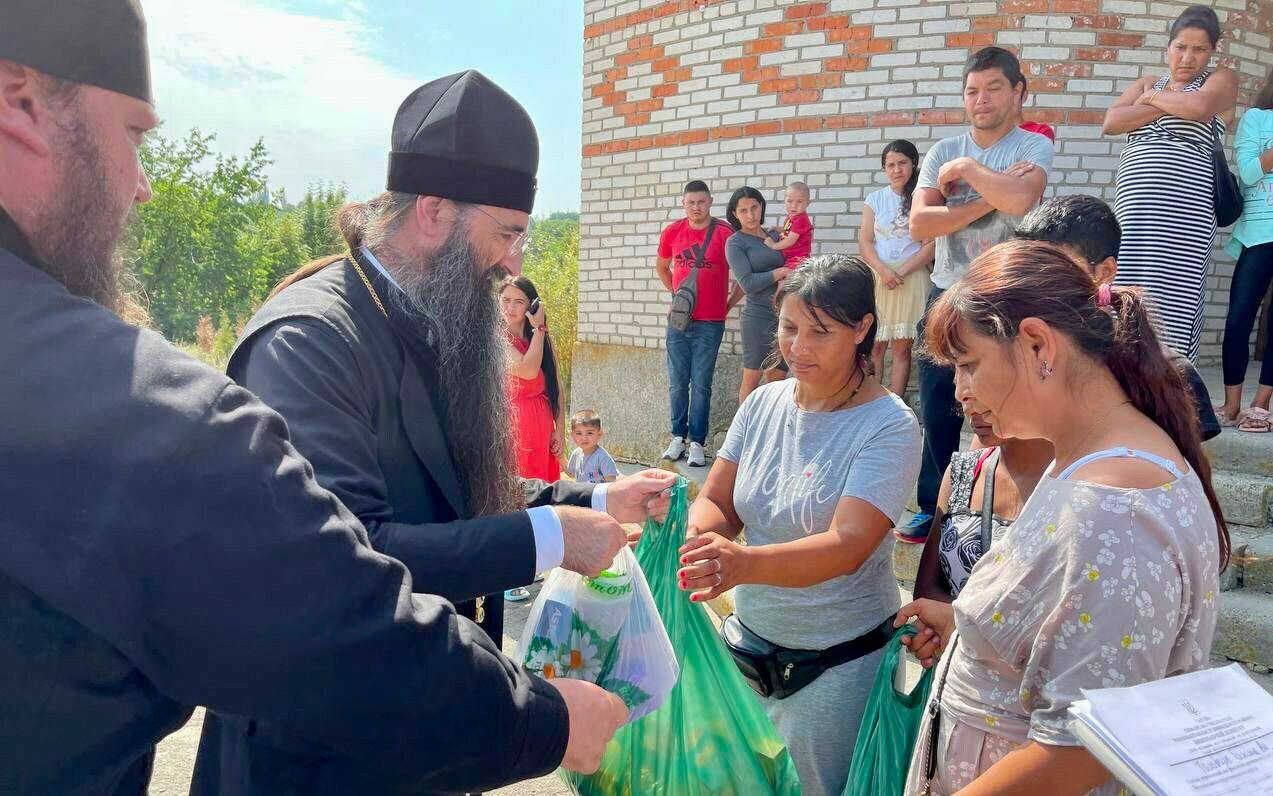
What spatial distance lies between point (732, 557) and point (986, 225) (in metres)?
2.87

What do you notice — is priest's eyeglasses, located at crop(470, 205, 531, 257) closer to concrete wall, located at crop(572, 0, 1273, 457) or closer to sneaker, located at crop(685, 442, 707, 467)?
sneaker, located at crop(685, 442, 707, 467)

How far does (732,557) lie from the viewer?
6.95ft

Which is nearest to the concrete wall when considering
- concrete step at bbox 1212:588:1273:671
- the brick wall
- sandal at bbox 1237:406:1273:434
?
the brick wall

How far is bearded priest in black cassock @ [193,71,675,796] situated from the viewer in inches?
57.1

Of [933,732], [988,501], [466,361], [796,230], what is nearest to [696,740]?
[933,732]

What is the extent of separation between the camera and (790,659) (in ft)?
7.76

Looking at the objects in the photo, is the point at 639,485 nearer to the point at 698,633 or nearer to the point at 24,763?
the point at 698,633

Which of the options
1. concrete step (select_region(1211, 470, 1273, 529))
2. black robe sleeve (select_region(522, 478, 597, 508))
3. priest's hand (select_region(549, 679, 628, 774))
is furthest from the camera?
concrete step (select_region(1211, 470, 1273, 529))

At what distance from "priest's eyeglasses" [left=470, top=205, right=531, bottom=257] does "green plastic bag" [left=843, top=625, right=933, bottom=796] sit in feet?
4.23

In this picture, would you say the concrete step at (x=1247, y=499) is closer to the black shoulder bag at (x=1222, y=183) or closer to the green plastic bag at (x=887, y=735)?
the black shoulder bag at (x=1222, y=183)

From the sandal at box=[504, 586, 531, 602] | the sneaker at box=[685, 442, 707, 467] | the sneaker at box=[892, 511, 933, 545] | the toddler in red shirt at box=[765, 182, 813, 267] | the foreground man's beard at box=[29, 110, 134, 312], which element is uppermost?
the toddler in red shirt at box=[765, 182, 813, 267]

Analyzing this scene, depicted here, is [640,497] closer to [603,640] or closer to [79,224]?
[603,640]

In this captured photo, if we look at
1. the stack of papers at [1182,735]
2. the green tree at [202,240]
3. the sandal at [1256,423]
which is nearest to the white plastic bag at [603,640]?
the stack of papers at [1182,735]

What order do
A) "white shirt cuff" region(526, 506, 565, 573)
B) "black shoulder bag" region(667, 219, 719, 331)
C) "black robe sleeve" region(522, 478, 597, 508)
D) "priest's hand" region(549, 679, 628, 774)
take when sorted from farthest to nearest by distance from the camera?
"black shoulder bag" region(667, 219, 719, 331) → "black robe sleeve" region(522, 478, 597, 508) → "white shirt cuff" region(526, 506, 565, 573) → "priest's hand" region(549, 679, 628, 774)
